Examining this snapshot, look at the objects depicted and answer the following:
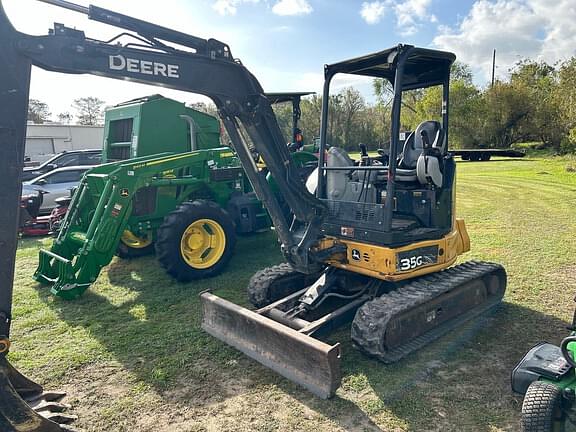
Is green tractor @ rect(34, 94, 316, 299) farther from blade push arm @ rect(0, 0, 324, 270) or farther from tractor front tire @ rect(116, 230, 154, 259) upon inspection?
blade push arm @ rect(0, 0, 324, 270)

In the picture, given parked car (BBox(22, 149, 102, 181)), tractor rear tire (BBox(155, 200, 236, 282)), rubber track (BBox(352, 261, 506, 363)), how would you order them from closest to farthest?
rubber track (BBox(352, 261, 506, 363)), tractor rear tire (BBox(155, 200, 236, 282)), parked car (BBox(22, 149, 102, 181))

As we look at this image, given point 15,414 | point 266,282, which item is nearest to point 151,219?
point 266,282

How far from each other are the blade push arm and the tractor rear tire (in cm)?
207

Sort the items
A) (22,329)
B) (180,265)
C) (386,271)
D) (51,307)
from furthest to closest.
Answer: (180,265) → (51,307) → (22,329) → (386,271)

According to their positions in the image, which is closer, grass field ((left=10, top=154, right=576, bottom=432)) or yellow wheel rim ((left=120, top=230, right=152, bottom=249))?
grass field ((left=10, top=154, right=576, bottom=432))

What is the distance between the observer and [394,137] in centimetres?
433

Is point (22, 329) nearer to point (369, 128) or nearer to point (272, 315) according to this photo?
point (272, 315)

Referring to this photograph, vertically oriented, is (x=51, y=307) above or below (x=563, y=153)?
below

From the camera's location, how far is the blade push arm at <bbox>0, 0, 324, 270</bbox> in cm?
317

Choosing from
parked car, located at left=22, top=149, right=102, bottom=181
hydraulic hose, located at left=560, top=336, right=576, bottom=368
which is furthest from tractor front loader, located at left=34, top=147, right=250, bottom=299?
parked car, located at left=22, top=149, right=102, bottom=181

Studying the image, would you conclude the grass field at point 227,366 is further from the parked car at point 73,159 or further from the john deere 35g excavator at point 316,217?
the parked car at point 73,159

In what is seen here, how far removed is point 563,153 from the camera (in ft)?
99.6

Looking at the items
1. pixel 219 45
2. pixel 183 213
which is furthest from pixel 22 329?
pixel 219 45

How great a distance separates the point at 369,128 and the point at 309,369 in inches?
990
